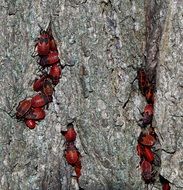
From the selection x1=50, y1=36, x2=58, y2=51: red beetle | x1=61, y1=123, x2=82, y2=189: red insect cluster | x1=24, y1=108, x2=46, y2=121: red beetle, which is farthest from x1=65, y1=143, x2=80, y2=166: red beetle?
x1=50, y1=36, x2=58, y2=51: red beetle

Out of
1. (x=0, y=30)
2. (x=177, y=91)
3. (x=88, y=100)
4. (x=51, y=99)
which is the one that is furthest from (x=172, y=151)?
(x=0, y=30)

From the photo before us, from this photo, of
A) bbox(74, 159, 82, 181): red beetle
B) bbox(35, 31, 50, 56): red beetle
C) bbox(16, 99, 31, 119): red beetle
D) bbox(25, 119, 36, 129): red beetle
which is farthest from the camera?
bbox(74, 159, 82, 181): red beetle

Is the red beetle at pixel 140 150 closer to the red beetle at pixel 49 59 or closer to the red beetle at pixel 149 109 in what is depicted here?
the red beetle at pixel 149 109

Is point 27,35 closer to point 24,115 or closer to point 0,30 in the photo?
point 0,30

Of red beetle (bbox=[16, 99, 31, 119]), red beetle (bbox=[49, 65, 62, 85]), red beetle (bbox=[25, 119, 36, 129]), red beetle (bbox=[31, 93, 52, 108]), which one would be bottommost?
red beetle (bbox=[25, 119, 36, 129])

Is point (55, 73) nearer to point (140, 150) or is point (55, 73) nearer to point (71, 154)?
point (71, 154)

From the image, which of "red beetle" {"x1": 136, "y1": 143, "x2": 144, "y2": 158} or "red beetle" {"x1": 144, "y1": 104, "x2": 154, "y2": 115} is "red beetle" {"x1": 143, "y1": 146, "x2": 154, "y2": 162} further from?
"red beetle" {"x1": 144, "y1": 104, "x2": 154, "y2": 115}
